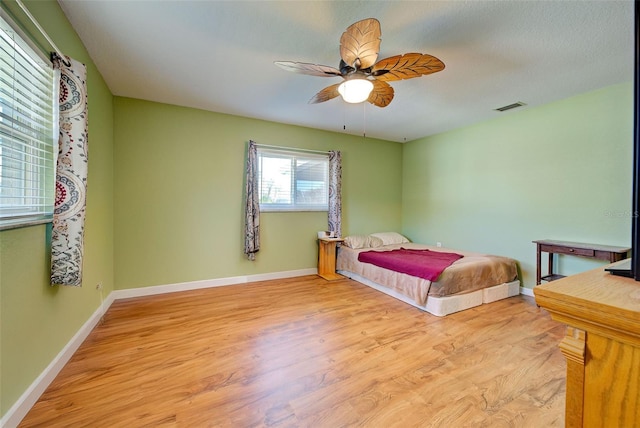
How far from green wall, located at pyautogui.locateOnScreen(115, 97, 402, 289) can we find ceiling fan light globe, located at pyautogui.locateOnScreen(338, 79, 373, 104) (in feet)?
7.48

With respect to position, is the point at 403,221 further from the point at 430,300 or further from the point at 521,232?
the point at 430,300

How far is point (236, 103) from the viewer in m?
3.45

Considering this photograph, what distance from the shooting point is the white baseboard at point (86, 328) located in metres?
1.46

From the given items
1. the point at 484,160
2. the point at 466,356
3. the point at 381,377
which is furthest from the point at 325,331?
the point at 484,160

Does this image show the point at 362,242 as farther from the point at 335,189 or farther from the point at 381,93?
the point at 381,93

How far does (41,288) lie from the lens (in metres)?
1.67

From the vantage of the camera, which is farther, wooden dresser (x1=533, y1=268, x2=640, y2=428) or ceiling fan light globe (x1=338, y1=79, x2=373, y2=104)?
ceiling fan light globe (x1=338, y1=79, x2=373, y2=104)

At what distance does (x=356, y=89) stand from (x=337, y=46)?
0.47 metres

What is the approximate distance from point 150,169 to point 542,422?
14.3 ft

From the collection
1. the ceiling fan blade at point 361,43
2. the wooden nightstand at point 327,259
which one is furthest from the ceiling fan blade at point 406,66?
the wooden nightstand at point 327,259

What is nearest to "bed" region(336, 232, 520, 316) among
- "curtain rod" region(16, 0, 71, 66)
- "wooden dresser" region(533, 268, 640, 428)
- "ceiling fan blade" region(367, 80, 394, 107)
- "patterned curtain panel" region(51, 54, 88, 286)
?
"ceiling fan blade" region(367, 80, 394, 107)

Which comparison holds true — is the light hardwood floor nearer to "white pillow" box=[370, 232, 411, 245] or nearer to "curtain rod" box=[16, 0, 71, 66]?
"white pillow" box=[370, 232, 411, 245]

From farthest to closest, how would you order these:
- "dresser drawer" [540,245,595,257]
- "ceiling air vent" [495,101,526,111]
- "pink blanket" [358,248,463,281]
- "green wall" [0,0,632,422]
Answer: "ceiling air vent" [495,101,526,111], "pink blanket" [358,248,463,281], "dresser drawer" [540,245,595,257], "green wall" [0,0,632,422]

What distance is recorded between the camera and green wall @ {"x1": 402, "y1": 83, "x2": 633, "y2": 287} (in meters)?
2.88
